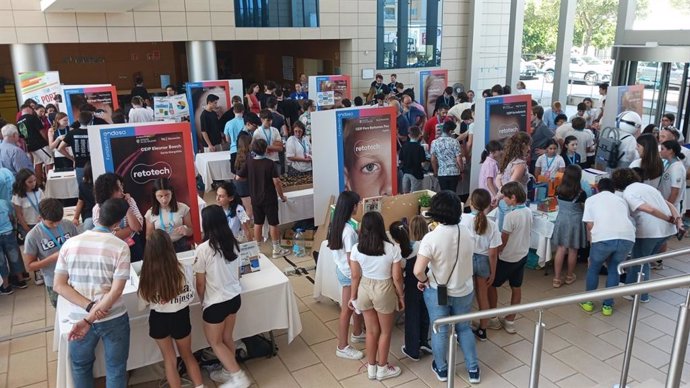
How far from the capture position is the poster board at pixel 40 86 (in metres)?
10.8

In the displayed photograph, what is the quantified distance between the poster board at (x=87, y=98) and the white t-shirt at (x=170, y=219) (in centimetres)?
539

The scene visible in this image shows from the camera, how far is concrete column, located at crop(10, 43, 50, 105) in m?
12.0

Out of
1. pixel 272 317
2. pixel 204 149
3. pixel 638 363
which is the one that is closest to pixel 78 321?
pixel 272 317

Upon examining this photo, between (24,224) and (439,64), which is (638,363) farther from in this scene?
(439,64)

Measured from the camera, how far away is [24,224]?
212 inches

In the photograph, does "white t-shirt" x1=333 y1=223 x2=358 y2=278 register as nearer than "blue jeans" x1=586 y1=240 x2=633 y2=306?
Yes

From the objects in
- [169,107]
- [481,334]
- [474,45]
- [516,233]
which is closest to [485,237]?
[516,233]

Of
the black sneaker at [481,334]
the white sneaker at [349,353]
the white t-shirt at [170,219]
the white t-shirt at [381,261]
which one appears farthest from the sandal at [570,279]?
the white t-shirt at [170,219]

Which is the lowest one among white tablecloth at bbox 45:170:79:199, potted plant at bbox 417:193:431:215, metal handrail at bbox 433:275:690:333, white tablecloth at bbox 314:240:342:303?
white tablecloth at bbox 314:240:342:303

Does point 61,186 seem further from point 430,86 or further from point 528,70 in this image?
point 528,70

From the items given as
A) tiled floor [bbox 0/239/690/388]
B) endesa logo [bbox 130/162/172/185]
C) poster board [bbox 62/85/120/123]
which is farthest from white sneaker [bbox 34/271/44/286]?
poster board [bbox 62/85/120/123]

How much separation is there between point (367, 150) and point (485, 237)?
2231 millimetres

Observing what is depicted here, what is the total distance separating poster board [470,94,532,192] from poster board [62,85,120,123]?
20.9ft

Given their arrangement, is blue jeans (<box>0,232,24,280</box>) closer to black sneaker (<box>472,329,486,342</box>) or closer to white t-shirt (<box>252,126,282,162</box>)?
white t-shirt (<box>252,126,282,162</box>)
